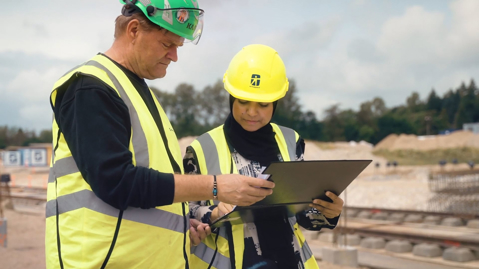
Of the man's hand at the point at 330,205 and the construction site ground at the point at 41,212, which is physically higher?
the man's hand at the point at 330,205

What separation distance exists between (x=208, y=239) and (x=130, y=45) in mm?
1159

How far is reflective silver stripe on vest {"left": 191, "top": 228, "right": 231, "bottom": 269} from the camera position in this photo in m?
2.61

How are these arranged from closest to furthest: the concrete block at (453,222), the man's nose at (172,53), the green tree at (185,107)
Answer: the man's nose at (172,53) < the concrete block at (453,222) < the green tree at (185,107)

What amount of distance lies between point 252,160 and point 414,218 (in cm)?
1137

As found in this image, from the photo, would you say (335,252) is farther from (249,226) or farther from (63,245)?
A: (63,245)

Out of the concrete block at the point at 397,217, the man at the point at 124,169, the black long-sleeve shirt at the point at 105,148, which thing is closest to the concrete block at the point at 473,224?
the concrete block at the point at 397,217

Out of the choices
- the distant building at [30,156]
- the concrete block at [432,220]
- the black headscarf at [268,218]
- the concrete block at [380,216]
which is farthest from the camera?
the distant building at [30,156]

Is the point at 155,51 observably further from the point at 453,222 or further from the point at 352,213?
the point at 352,213

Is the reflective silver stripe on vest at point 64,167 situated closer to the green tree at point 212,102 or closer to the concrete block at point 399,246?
the concrete block at point 399,246

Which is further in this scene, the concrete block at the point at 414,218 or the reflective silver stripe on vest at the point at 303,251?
the concrete block at the point at 414,218

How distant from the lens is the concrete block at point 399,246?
9859 mm

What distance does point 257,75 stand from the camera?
2840 millimetres

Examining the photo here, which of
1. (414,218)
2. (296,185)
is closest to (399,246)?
(414,218)

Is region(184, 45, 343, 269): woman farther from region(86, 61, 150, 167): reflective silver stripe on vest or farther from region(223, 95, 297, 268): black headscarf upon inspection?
region(86, 61, 150, 167): reflective silver stripe on vest
